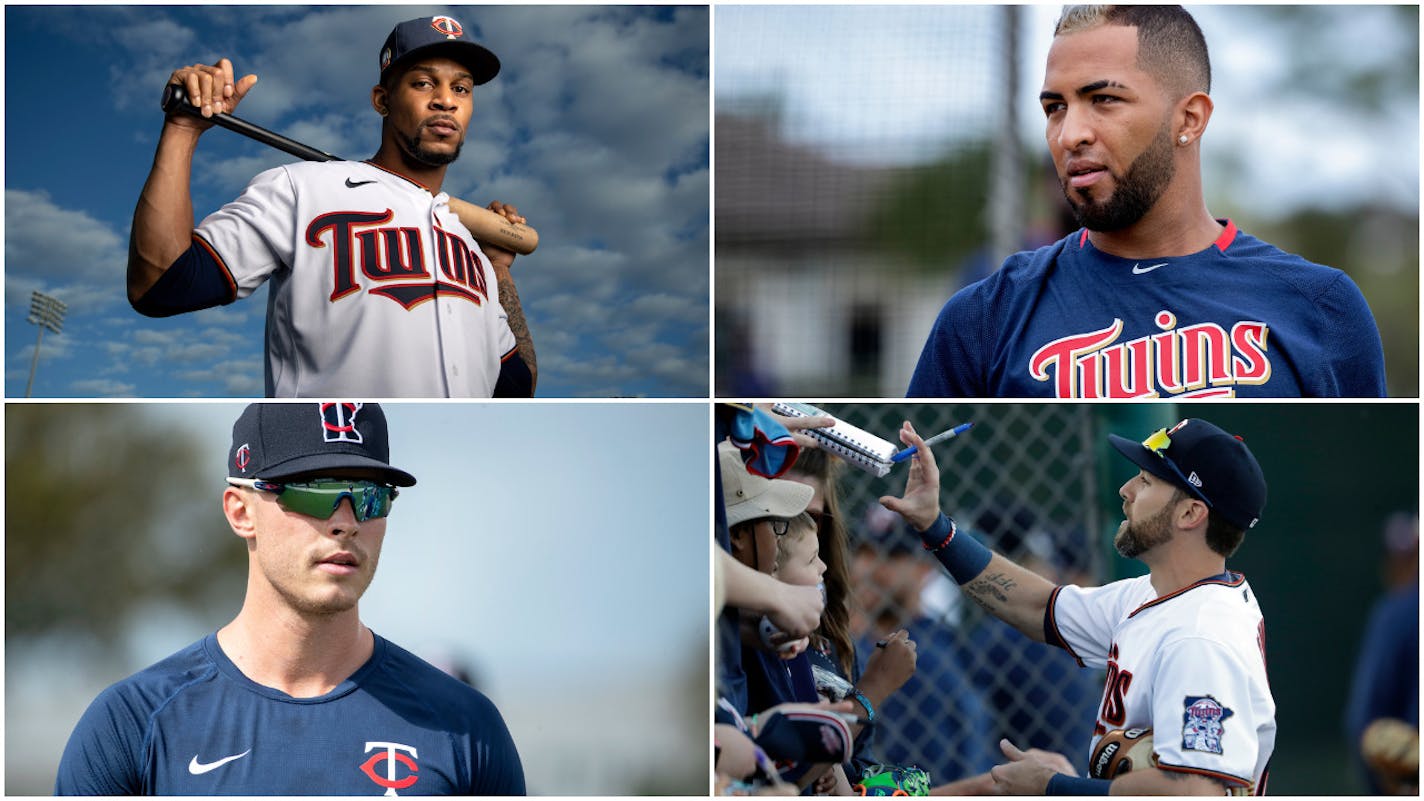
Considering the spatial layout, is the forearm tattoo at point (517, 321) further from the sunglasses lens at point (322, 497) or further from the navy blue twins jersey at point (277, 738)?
the navy blue twins jersey at point (277, 738)

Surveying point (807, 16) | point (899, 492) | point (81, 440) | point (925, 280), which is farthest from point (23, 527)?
point (925, 280)

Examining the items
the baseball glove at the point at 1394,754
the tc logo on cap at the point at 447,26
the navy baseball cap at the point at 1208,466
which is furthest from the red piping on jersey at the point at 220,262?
the baseball glove at the point at 1394,754

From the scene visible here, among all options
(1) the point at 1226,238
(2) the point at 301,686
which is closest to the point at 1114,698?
(1) the point at 1226,238

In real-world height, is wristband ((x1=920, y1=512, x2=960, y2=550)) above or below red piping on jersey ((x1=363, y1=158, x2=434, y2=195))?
below

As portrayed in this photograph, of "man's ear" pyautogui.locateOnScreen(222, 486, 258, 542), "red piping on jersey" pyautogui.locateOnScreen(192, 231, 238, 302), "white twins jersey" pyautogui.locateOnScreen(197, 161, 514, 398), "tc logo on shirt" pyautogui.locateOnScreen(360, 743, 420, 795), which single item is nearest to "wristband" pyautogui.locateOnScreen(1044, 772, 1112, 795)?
"tc logo on shirt" pyautogui.locateOnScreen(360, 743, 420, 795)

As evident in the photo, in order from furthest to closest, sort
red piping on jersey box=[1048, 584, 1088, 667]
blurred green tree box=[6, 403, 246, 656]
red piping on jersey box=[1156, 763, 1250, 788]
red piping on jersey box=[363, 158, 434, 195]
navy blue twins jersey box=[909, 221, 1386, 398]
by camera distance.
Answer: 1. blurred green tree box=[6, 403, 246, 656]
2. red piping on jersey box=[363, 158, 434, 195]
3. red piping on jersey box=[1048, 584, 1088, 667]
4. navy blue twins jersey box=[909, 221, 1386, 398]
5. red piping on jersey box=[1156, 763, 1250, 788]

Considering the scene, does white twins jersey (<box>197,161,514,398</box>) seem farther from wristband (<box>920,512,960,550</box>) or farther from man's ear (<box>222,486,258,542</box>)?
wristband (<box>920,512,960,550</box>)

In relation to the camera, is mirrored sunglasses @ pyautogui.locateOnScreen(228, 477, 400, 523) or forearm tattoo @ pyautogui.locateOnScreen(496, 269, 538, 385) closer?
mirrored sunglasses @ pyautogui.locateOnScreen(228, 477, 400, 523)

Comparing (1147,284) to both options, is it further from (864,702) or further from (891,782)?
(891,782)
